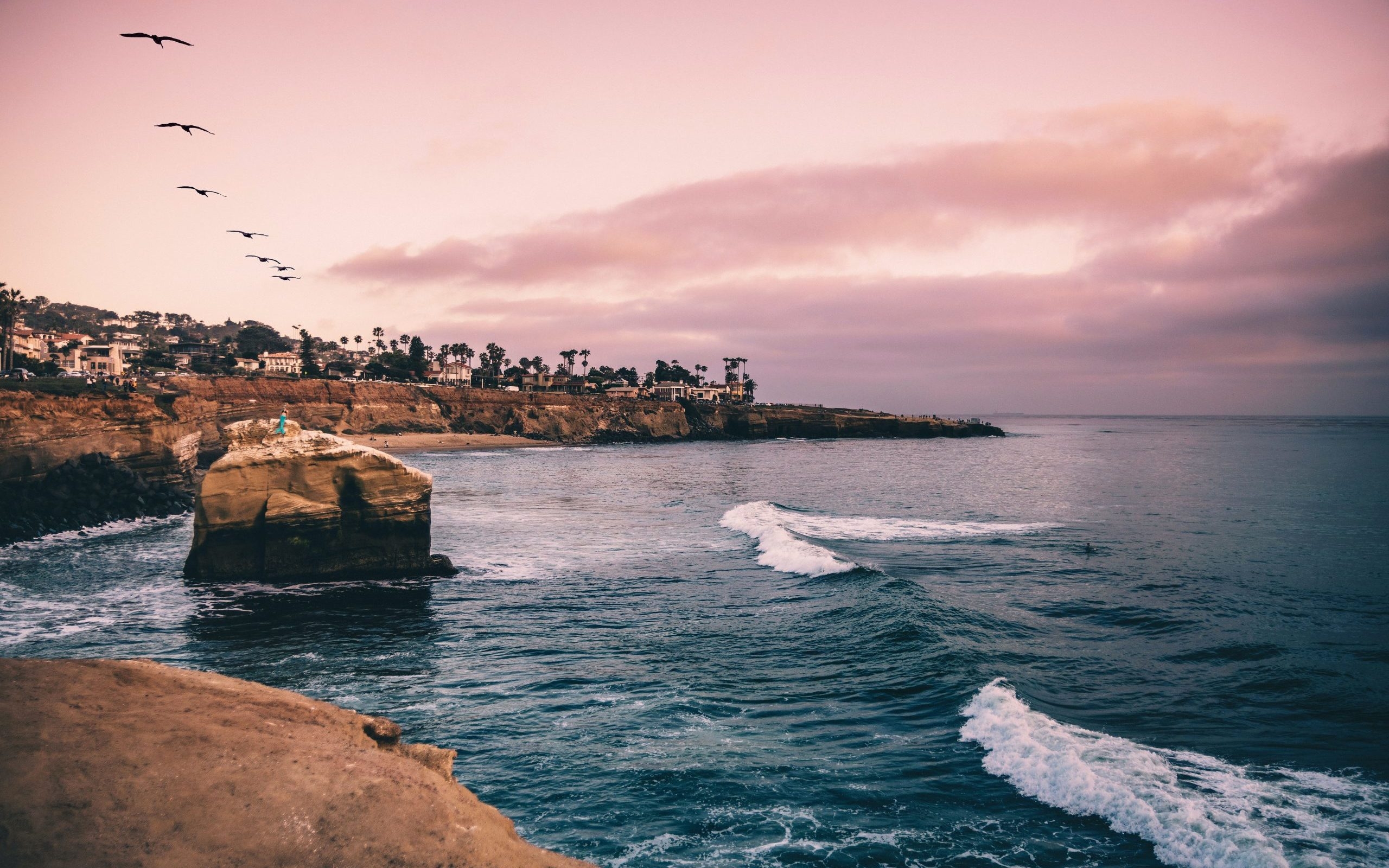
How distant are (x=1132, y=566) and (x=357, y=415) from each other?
10374 cm

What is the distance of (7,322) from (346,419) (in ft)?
121

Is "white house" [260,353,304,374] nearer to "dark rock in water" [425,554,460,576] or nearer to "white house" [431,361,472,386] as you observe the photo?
"white house" [431,361,472,386]

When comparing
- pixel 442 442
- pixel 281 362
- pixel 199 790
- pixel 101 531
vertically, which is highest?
pixel 281 362

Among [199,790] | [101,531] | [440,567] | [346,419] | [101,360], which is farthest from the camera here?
[101,360]

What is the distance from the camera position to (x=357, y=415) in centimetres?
10688

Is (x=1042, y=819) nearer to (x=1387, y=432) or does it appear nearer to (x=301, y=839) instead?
(x=301, y=839)

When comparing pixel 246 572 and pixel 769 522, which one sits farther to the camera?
pixel 769 522

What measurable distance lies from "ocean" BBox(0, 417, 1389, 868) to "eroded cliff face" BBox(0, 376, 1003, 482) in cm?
1005

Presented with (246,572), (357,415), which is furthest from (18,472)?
(357,415)

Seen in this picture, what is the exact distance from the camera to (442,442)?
351ft

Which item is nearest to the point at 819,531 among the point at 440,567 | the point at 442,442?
the point at 440,567

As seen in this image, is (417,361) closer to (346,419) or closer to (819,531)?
(346,419)

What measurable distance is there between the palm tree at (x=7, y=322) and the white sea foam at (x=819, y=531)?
262ft

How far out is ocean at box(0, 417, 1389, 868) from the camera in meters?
9.61
